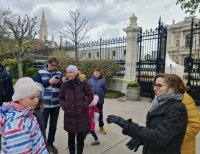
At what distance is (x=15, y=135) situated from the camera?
82.5 inches

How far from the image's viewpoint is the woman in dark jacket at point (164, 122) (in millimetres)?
2010

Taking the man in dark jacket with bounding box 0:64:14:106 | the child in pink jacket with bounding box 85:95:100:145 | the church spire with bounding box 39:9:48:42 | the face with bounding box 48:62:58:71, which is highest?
the church spire with bounding box 39:9:48:42

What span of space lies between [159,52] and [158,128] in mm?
9913

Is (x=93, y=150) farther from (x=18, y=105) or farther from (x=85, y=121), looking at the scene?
(x=18, y=105)

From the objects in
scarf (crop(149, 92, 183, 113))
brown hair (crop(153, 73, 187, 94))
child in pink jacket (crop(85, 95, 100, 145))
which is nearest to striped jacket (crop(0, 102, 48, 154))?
scarf (crop(149, 92, 183, 113))

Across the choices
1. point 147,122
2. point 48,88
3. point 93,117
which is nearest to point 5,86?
point 48,88

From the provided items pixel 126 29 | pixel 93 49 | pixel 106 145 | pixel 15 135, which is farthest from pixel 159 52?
pixel 15 135

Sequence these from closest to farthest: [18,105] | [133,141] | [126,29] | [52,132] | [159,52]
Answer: [18,105] < [133,141] < [52,132] < [159,52] < [126,29]

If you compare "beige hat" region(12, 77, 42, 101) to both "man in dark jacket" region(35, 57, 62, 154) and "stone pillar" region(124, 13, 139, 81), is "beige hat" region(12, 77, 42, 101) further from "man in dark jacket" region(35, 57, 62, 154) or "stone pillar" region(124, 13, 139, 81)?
"stone pillar" region(124, 13, 139, 81)

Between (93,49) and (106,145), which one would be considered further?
(93,49)

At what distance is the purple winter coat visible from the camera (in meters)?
4.18

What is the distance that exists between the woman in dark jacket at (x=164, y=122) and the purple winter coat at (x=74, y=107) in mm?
1989

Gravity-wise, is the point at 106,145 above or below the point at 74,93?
below

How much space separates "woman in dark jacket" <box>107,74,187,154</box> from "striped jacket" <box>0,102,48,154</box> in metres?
0.74
